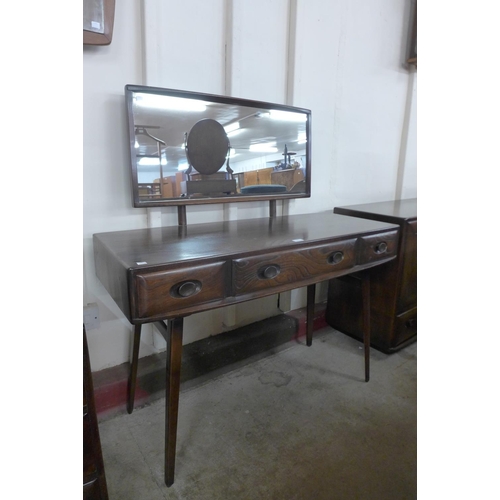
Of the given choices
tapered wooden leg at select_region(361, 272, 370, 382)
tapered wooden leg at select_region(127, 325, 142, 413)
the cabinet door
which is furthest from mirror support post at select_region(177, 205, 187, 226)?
the cabinet door

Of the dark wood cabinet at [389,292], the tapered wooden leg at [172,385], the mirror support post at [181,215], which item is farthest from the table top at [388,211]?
the tapered wooden leg at [172,385]

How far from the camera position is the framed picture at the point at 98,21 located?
1.22m

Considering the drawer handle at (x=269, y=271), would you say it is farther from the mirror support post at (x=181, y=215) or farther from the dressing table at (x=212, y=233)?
the mirror support post at (x=181, y=215)

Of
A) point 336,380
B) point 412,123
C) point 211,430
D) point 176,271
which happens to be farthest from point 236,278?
point 412,123

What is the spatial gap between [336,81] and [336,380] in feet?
5.69

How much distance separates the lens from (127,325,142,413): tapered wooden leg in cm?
148

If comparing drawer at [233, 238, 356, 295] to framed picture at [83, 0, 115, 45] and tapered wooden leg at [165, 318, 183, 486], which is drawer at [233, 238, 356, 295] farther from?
framed picture at [83, 0, 115, 45]

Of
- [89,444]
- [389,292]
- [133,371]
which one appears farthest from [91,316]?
[389,292]

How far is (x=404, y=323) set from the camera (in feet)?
6.74

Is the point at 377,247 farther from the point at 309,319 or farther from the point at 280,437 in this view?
the point at 280,437

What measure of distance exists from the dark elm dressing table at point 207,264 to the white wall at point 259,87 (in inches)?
7.5
